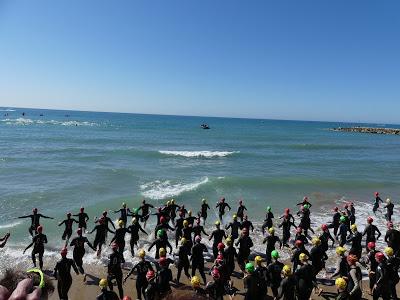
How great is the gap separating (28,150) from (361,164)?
3957 centimetres

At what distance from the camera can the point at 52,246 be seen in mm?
13867

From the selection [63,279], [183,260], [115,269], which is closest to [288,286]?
[183,260]

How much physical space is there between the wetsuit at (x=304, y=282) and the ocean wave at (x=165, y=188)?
14527mm

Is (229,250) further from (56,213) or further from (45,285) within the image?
(56,213)

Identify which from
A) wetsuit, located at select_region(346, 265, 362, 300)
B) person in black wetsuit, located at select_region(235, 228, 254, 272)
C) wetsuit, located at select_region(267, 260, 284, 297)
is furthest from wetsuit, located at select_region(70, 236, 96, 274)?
wetsuit, located at select_region(346, 265, 362, 300)

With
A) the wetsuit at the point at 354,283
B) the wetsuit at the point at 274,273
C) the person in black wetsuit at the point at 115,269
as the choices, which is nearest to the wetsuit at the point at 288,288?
Answer: the wetsuit at the point at 274,273

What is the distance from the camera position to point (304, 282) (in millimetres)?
8773

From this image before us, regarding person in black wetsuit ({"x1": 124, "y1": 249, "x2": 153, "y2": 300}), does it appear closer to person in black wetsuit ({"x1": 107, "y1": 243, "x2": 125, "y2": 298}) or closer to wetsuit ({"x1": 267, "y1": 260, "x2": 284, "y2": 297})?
person in black wetsuit ({"x1": 107, "y1": 243, "x2": 125, "y2": 298})

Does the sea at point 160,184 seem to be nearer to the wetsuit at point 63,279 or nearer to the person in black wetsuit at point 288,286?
the wetsuit at point 63,279

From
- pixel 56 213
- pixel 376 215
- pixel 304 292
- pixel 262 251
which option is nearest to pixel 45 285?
pixel 304 292

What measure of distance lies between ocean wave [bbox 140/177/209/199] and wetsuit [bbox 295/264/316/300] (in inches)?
572

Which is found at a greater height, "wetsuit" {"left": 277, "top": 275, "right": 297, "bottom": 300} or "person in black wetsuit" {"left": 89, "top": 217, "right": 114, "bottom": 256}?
"wetsuit" {"left": 277, "top": 275, "right": 297, "bottom": 300}

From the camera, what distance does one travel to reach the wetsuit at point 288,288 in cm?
850

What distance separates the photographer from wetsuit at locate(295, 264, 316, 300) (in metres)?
8.76
